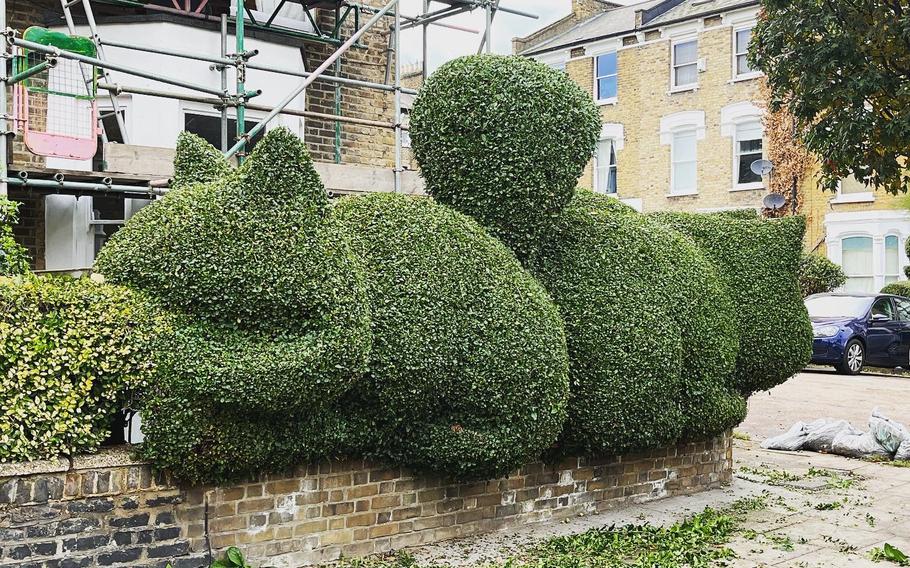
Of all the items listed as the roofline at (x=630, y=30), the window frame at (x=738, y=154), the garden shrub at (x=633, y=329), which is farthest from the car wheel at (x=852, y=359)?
the garden shrub at (x=633, y=329)

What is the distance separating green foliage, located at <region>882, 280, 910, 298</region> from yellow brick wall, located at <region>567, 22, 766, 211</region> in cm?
479

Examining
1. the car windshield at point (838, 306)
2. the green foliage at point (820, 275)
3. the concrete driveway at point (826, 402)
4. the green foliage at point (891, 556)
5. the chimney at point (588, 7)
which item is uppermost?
the chimney at point (588, 7)

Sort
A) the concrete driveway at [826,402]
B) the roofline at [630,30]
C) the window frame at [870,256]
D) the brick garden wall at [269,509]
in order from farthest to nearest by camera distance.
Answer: the roofline at [630,30], the window frame at [870,256], the concrete driveway at [826,402], the brick garden wall at [269,509]

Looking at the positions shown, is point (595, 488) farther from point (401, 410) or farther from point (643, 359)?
point (401, 410)

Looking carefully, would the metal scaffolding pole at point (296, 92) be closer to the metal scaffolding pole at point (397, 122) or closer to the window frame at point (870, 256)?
the metal scaffolding pole at point (397, 122)

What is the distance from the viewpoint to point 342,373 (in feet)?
19.1

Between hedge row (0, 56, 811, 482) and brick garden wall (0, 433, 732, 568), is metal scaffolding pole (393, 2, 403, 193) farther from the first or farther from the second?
brick garden wall (0, 433, 732, 568)

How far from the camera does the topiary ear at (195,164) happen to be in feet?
22.1

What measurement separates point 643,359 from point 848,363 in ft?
46.3

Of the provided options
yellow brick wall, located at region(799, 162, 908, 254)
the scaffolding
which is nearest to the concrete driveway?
the scaffolding

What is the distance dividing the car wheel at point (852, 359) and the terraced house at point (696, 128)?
25.5 ft

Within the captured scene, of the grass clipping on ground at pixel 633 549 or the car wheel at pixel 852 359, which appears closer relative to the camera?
the grass clipping on ground at pixel 633 549

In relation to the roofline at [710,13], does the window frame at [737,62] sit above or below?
below

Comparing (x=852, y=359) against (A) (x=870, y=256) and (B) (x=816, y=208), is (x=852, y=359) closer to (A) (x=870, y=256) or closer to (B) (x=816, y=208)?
(A) (x=870, y=256)
